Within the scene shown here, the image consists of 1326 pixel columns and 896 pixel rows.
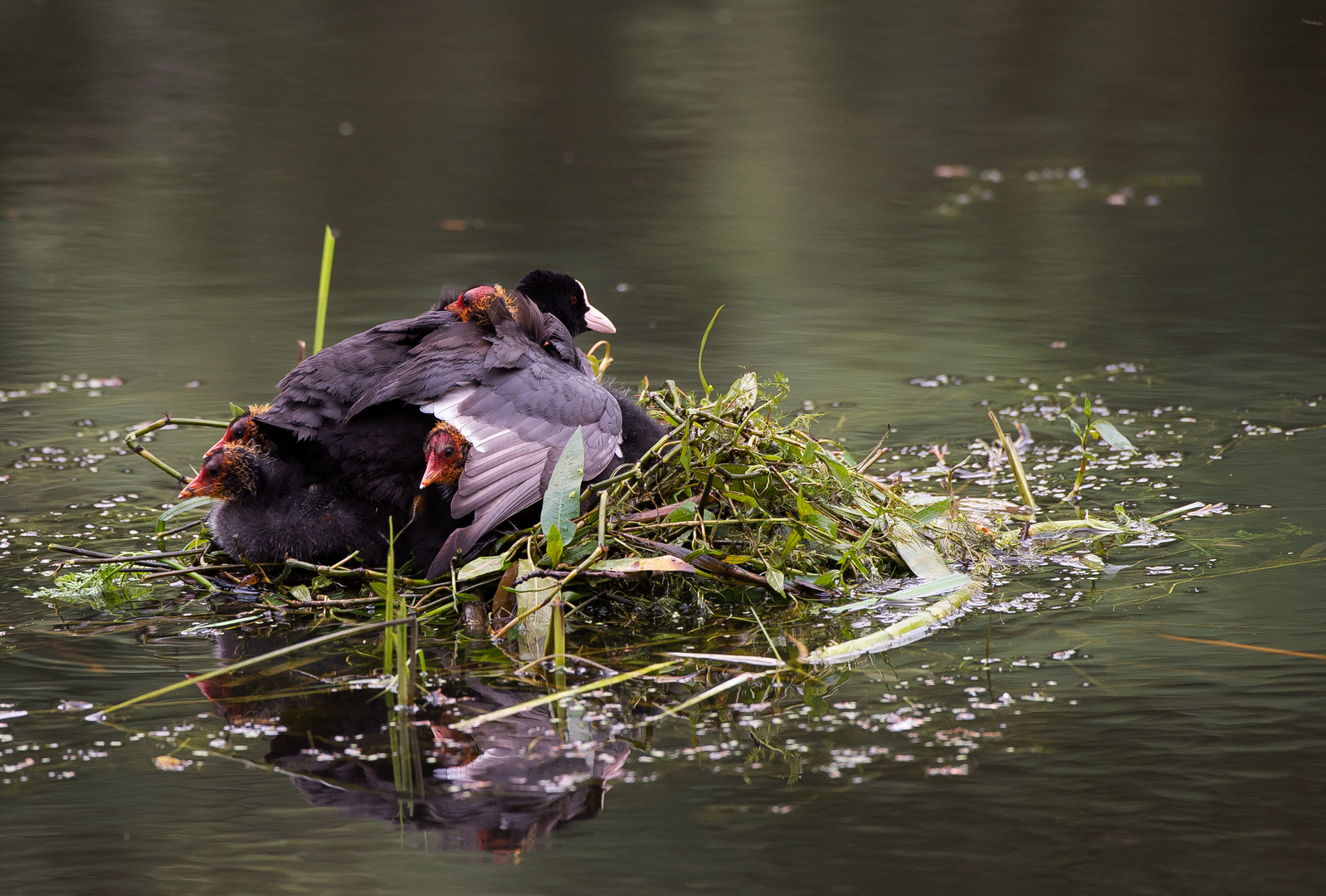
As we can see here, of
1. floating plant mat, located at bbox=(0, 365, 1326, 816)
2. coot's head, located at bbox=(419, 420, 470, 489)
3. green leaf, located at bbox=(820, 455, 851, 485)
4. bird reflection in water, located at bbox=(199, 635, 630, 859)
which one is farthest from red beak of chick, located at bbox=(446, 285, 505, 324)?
bird reflection in water, located at bbox=(199, 635, 630, 859)

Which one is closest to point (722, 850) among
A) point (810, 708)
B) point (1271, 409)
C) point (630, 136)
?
point (810, 708)

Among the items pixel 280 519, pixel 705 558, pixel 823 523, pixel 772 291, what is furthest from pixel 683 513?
pixel 772 291

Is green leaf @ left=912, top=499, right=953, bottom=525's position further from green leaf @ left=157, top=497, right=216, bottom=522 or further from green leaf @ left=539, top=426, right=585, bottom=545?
green leaf @ left=157, top=497, right=216, bottom=522

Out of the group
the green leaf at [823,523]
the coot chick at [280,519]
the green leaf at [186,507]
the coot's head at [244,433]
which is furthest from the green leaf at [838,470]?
the green leaf at [186,507]

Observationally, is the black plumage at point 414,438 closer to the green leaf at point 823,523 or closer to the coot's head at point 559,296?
→ the green leaf at point 823,523

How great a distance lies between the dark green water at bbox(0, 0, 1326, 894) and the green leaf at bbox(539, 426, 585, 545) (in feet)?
3.36

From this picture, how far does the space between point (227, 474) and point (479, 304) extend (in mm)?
1010

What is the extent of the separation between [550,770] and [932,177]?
11.1 m

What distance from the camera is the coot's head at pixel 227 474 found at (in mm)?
4559

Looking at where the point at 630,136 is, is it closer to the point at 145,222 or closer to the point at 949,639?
the point at 145,222

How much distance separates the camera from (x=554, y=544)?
14.4 ft

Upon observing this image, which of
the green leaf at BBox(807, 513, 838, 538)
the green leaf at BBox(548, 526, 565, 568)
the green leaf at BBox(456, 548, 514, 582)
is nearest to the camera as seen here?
the green leaf at BBox(548, 526, 565, 568)

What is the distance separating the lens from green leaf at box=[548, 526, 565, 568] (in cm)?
438

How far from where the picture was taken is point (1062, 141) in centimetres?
1512
